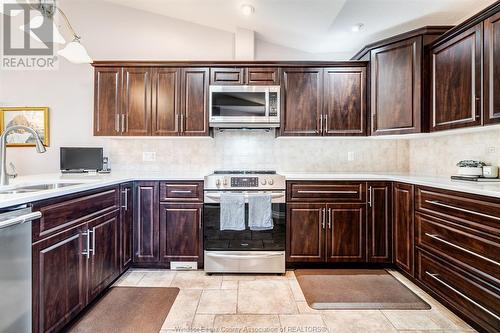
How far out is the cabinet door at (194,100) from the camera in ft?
9.62

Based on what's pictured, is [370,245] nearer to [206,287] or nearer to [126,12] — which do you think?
[206,287]

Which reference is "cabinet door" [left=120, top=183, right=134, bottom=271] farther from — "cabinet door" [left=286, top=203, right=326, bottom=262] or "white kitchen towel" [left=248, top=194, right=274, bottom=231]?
"cabinet door" [left=286, top=203, right=326, bottom=262]

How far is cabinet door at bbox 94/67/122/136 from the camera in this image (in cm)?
293

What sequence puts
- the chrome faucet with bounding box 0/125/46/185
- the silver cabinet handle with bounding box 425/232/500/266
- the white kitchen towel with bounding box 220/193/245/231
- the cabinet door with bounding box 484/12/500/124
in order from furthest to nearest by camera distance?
the white kitchen towel with bounding box 220/193/245/231, the cabinet door with bounding box 484/12/500/124, the chrome faucet with bounding box 0/125/46/185, the silver cabinet handle with bounding box 425/232/500/266

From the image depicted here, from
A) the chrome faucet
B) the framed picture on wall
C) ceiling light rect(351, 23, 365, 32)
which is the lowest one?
the chrome faucet

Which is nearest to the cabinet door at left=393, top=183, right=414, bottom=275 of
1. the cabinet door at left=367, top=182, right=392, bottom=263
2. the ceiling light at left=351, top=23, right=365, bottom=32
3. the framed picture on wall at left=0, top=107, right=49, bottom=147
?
the cabinet door at left=367, top=182, right=392, bottom=263

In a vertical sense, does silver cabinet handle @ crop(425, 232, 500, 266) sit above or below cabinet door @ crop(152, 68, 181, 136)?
below

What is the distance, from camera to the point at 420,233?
2.24m

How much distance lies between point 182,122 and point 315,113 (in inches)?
58.3

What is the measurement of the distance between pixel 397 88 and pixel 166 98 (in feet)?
7.92

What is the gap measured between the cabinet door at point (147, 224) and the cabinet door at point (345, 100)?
77.9 inches

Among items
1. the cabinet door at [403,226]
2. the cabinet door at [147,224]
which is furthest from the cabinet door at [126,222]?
the cabinet door at [403,226]

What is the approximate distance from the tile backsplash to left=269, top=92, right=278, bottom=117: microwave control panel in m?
0.45

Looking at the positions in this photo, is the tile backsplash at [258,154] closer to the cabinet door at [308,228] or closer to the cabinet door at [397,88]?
the cabinet door at [397,88]
